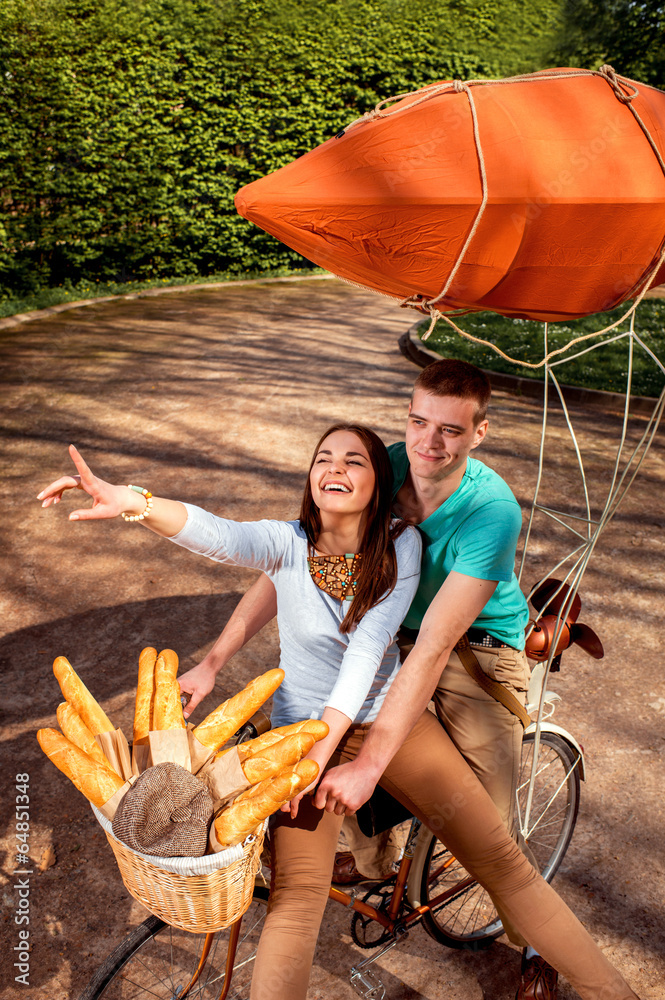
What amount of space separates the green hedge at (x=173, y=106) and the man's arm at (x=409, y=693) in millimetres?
11985

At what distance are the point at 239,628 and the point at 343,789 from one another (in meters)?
0.70

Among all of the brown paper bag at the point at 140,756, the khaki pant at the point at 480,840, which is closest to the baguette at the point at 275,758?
the brown paper bag at the point at 140,756

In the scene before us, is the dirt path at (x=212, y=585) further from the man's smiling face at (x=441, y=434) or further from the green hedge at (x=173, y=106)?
the green hedge at (x=173, y=106)

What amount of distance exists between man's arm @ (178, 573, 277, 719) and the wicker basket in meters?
0.72

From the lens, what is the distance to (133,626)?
428cm

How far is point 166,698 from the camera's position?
157 centimetres

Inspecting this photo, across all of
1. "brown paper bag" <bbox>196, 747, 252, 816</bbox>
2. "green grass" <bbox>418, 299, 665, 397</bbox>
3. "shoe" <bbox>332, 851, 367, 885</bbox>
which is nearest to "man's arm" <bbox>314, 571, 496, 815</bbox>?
"brown paper bag" <bbox>196, 747, 252, 816</bbox>

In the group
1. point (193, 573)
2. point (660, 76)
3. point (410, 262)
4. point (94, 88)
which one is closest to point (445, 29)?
point (660, 76)

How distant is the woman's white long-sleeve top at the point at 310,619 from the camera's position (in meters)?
1.91

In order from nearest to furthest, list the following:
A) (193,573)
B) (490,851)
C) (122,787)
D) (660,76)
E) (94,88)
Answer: (122,787) < (490,851) < (193,573) < (94,88) < (660,76)

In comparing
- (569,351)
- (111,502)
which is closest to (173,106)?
(569,351)

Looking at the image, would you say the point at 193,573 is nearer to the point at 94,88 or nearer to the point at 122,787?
the point at 122,787

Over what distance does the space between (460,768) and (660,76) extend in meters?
20.5

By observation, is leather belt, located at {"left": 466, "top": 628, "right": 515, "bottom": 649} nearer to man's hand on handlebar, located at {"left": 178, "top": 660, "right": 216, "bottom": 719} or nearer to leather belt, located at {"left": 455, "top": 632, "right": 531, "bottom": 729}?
leather belt, located at {"left": 455, "top": 632, "right": 531, "bottom": 729}
